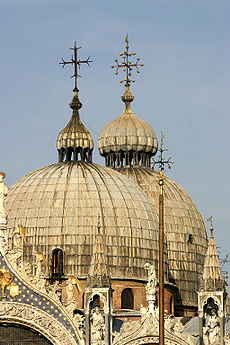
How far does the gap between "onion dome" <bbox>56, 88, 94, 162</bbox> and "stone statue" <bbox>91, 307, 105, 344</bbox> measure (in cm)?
1401

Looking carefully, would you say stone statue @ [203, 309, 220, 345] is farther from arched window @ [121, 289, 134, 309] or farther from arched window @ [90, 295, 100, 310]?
arched window @ [121, 289, 134, 309]

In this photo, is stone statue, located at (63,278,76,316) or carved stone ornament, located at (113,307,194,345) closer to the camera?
stone statue, located at (63,278,76,316)

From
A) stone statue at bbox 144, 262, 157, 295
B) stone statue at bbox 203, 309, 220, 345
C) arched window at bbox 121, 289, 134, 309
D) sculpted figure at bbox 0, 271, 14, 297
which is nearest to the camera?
sculpted figure at bbox 0, 271, 14, 297

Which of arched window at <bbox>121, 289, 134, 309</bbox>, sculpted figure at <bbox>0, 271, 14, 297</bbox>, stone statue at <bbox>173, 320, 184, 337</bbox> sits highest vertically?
arched window at <bbox>121, 289, 134, 309</bbox>

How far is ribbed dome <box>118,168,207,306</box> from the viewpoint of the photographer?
90.9m

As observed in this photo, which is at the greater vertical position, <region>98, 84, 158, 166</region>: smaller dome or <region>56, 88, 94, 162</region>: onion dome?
<region>98, 84, 158, 166</region>: smaller dome

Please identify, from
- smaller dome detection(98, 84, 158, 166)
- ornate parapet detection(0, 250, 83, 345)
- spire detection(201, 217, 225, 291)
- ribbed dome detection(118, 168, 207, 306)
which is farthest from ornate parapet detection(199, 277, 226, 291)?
smaller dome detection(98, 84, 158, 166)

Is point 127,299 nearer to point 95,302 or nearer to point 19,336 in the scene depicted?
point 95,302

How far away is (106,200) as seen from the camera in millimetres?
82438

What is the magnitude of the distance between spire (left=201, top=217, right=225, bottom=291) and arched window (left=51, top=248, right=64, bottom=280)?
8.21 metres

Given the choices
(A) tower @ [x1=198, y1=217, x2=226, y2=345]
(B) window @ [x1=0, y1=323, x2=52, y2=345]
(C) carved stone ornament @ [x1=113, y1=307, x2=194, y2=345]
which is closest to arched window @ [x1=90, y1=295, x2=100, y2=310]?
(C) carved stone ornament @ [x1=113, y1=307, x2=194, y2=345]

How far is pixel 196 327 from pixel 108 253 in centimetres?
529

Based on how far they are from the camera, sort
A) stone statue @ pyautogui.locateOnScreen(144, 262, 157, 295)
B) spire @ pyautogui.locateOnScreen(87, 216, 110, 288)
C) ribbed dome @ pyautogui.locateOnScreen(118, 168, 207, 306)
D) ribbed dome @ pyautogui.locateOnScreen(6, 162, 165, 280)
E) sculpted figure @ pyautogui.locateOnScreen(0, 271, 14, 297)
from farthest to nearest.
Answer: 1. ribbed dome @ pyautogui.locateOnScreen(118, 168, 207, 306)
2. ribbed dome @ pyautogui.locateOnScreen(6, 162, 165, 280)
3. stone statue @ pyautogui.locateOnScreen(144, 262, 157, 295)
4. spire @ pyautogui.locateOnScreen(87, 216, 110, 288)
5. sculpted figure @ pyautogui.locateOnScreen(0, 271, 14, 297)

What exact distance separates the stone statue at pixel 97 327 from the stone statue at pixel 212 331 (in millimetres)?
4156
